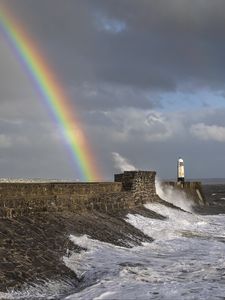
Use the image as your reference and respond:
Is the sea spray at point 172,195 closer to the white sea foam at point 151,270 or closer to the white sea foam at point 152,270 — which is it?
the white sea foam at point 151,270

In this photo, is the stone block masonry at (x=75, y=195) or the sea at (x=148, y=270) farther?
the stone block masonry at (x=75, y=195)

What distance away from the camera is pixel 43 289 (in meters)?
9.85

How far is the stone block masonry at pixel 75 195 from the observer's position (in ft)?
48.1

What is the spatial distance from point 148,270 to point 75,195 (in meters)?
7.21

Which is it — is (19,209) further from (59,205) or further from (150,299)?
(150,299)

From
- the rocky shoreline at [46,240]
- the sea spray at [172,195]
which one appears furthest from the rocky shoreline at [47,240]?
the sea spray at [172,195]

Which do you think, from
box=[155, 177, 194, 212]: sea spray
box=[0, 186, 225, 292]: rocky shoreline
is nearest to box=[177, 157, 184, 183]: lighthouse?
box=[155, 177, 194, 212]: sea spray

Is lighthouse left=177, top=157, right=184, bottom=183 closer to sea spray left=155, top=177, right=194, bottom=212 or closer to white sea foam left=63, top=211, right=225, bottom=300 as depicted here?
sea spray left=155, top=177, right=194, bottom=212

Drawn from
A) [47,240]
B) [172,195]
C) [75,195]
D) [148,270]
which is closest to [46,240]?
[47,240]

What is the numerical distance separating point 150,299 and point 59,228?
5.95 metres

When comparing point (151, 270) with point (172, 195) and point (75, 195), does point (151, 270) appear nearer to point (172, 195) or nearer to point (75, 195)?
point (75, 195)

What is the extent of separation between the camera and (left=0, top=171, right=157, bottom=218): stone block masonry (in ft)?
48.1

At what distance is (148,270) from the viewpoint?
11.7 metres

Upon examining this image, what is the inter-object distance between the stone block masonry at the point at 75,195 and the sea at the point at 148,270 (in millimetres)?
1954
